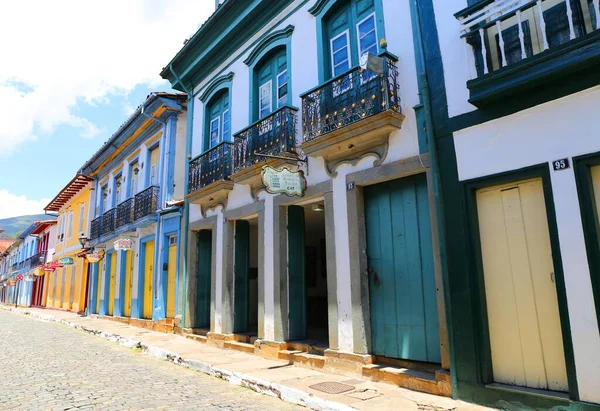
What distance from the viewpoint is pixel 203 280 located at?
10.8 meters

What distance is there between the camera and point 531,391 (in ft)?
14.0

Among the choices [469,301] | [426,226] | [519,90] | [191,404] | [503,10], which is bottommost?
[191,404]

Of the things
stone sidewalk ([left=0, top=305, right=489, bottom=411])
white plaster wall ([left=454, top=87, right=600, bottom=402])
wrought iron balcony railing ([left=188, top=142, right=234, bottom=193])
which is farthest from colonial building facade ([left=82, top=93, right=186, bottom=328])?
white plaster wall ([left=454, top=87, right=600, bottom=402])

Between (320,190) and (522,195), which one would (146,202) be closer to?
(320,190)

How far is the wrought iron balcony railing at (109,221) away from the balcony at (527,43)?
14395 millimetres

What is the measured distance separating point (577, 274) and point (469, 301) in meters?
1.13

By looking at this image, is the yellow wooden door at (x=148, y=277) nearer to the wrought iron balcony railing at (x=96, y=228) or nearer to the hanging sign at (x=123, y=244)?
the hanging sign at (x=123, y=244)

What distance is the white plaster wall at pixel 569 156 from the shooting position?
3.92m

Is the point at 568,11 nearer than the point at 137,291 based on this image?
Yes

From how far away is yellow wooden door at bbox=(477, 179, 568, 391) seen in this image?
4.35m

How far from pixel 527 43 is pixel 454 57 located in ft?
2.67

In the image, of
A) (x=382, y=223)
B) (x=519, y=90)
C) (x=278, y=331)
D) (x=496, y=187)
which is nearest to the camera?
(x=519, y=90)

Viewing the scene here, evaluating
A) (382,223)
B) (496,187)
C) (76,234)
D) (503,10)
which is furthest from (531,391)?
(76,234)

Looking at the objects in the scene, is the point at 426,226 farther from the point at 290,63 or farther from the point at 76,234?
the point at 76,234
